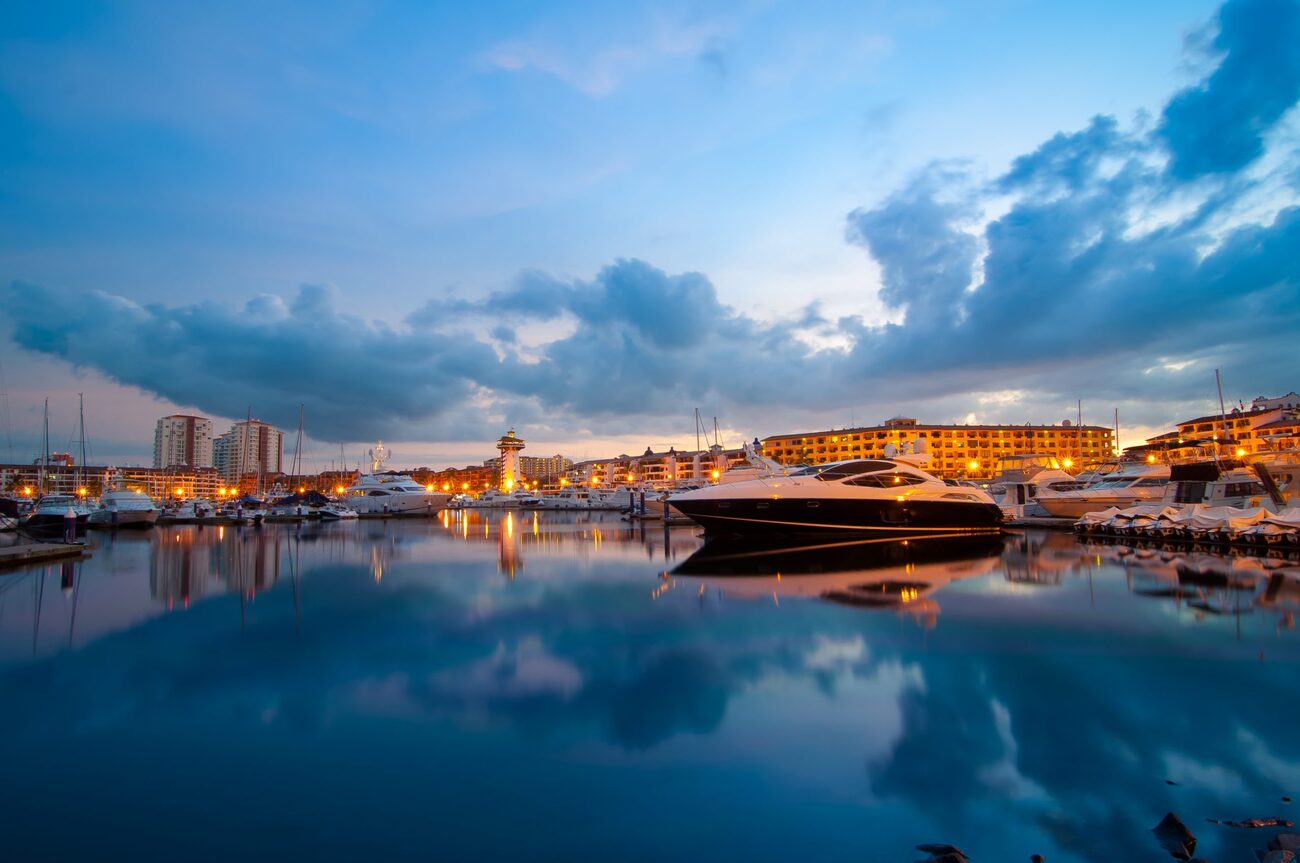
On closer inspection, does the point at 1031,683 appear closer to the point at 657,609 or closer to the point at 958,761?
the point at 958,761

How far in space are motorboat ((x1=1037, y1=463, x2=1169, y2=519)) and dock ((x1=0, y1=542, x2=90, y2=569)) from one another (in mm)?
42273

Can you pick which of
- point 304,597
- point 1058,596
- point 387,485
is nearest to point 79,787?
point 304,597

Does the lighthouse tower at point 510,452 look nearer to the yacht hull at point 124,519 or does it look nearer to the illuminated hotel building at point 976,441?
the illuminated hotel building at point 976,441

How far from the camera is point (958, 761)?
18.6 feet

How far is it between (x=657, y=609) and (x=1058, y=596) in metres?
8.04

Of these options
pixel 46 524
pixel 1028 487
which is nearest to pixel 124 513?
pixel 46 524

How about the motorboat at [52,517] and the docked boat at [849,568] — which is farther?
the motorboat at [52,517]

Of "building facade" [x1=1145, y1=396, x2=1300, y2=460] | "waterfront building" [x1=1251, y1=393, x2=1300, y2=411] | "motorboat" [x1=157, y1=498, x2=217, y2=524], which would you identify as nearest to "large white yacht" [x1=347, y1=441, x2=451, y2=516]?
"motorboat" [x1=157, y1=498, x2=217, y2=524]

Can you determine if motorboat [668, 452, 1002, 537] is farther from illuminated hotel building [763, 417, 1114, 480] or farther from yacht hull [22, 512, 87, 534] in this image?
illuminated hotel building [763, 417, 1114, 480]

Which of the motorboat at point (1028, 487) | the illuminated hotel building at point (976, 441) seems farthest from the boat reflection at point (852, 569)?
the illuminated hotel building at point (976, 441)

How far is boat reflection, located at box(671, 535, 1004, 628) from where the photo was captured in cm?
1367

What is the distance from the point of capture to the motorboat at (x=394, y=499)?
59.2m

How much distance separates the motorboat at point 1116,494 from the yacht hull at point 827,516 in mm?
10347

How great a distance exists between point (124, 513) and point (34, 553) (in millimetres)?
26767
